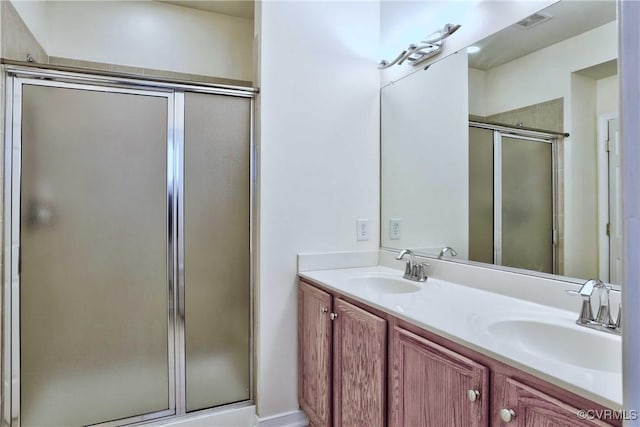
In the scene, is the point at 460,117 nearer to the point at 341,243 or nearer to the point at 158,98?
the point at 341,243

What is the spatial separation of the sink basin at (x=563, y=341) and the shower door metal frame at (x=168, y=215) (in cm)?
128

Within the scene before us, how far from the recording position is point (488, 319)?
113cm

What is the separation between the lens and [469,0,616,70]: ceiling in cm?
123

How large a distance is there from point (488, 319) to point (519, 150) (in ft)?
2.49

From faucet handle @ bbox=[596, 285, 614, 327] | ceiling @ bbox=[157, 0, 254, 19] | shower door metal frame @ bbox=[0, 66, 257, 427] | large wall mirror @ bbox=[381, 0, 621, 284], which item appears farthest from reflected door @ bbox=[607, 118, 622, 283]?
ceiling @ bbox=[157, 0, 254, 19]

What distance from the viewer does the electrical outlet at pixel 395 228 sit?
2084 mm

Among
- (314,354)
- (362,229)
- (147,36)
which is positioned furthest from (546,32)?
(147,36)

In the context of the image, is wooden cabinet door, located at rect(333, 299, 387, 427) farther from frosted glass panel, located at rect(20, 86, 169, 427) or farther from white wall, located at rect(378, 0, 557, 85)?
white wall, located at rect(378, 0, 557, 85)

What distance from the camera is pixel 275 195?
1913 mm

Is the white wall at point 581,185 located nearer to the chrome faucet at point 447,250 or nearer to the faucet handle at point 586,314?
the faucet handle at point 586,314

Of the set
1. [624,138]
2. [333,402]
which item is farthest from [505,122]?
[333,402]

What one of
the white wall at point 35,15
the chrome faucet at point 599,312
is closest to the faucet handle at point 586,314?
the chrome faucet at point 599,312

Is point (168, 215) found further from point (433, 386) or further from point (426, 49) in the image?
point (426, 49)

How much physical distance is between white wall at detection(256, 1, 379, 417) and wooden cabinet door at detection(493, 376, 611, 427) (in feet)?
4.05
